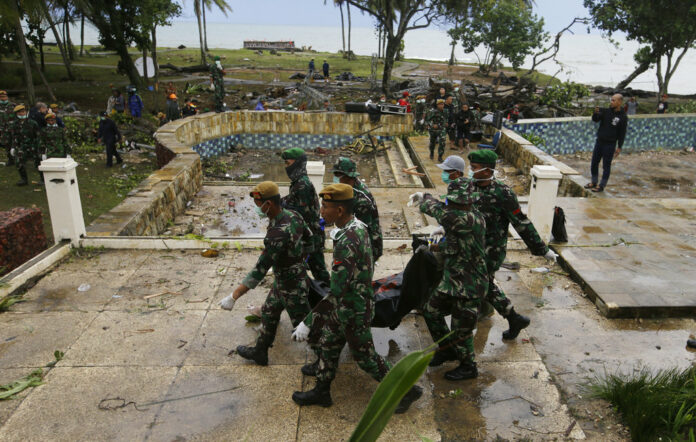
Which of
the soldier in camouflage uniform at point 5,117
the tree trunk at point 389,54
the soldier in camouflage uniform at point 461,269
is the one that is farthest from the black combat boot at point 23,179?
the tree trunk at point 389,54

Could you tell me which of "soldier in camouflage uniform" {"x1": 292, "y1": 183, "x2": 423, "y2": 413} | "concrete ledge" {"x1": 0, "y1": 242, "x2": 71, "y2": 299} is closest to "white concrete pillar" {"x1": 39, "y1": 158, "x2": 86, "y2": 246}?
"concrete ledge" {"x1": 0, "y1": 242, "x2": 71, "y2": 299}

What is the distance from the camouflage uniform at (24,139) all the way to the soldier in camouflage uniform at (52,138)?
408 mm

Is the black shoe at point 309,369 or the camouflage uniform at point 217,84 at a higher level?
the camouflage uniform at point 217,84

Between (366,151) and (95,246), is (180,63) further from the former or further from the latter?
(95,246)

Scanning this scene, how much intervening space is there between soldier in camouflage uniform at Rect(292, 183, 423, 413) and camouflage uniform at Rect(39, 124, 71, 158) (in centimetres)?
916

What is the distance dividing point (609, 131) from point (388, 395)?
9948mm

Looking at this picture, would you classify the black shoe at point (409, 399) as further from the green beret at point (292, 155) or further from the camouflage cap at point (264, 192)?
the green beret at point (292, 155)

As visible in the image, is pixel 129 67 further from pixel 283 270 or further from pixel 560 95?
pixel 283 270

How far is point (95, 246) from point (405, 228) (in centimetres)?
493

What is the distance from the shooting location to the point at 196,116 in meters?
15.4

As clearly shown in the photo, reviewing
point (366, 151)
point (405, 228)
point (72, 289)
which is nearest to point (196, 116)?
point (366, 151)

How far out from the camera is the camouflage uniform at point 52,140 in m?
10.6

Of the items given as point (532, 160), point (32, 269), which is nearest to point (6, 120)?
point (32, 269)

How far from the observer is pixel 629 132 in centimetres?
1639
